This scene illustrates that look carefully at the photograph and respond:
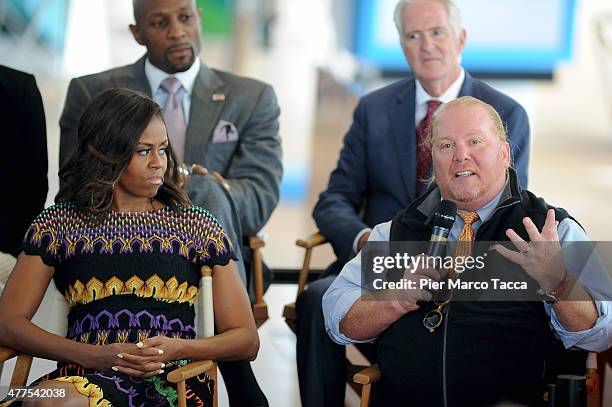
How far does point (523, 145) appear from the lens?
14.3ft

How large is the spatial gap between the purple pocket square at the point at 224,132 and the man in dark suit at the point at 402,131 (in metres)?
0.44

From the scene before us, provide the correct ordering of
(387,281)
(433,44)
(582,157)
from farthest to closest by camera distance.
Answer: (582,157)
(433,44)
(387,281)

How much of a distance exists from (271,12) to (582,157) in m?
6.23

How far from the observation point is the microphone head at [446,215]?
3053 mm

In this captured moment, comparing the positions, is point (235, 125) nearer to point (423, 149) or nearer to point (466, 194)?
point (423, 149)

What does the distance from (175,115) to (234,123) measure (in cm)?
24

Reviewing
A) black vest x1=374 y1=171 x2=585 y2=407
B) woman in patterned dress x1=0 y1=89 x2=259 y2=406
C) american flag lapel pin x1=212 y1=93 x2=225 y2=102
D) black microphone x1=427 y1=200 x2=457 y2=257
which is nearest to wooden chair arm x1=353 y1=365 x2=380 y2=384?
black vest x1=374 y1=171 x2=585 y2=407

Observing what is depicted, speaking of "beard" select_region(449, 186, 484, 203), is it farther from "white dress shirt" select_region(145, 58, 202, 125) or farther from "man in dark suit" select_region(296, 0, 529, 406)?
"white dress shirt" select_region(145, 58, 202, 125)

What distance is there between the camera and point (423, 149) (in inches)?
177

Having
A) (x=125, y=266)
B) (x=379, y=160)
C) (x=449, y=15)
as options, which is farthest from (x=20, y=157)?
(x=449, y=15)

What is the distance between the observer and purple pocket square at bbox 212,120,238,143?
15.2 feet

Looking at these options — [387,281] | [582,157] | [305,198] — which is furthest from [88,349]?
[582,157]

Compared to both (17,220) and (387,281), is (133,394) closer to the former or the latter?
(387,281)

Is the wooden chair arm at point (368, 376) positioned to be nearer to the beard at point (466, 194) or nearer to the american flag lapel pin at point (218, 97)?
the beard at point (466, 194)
